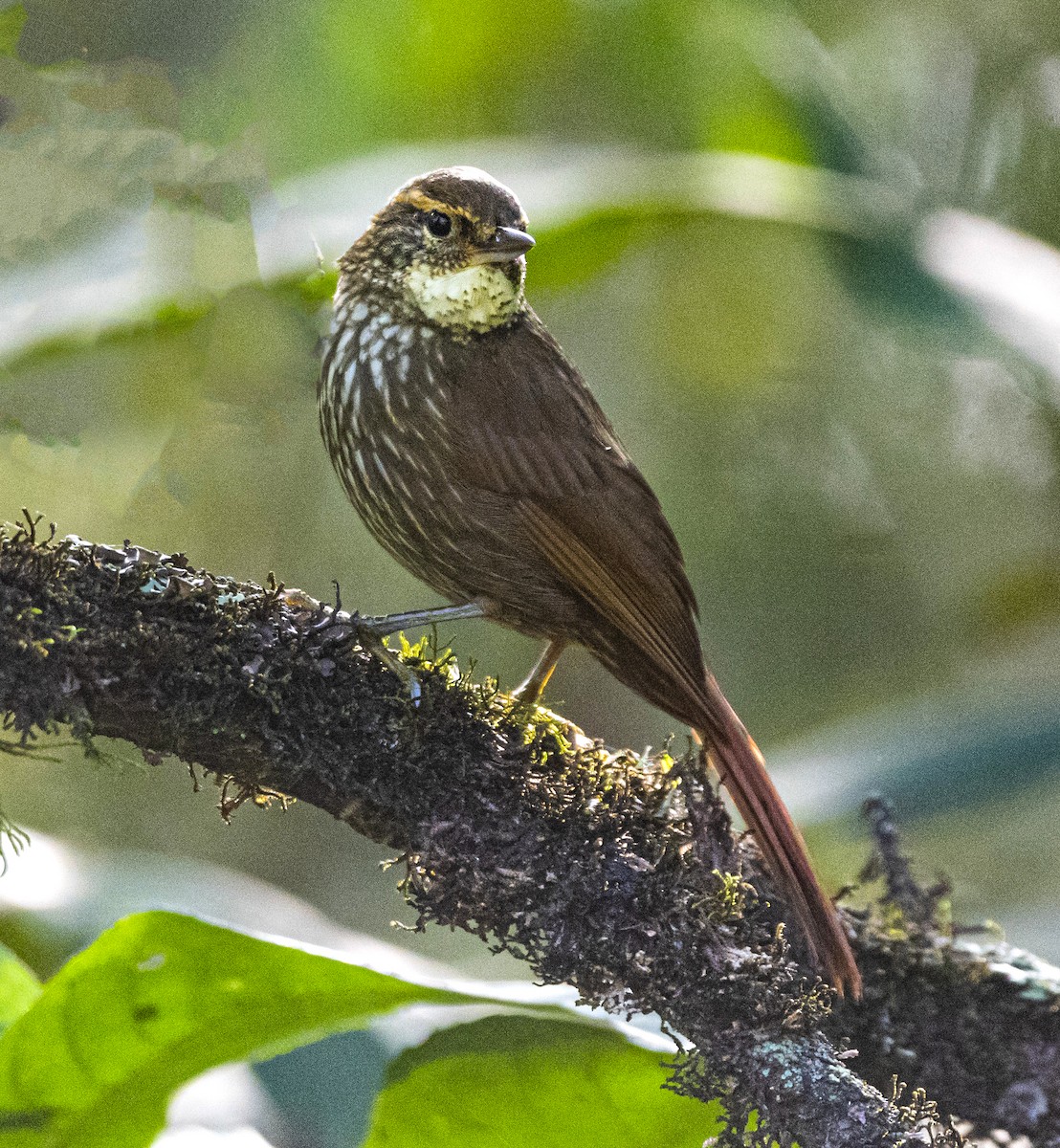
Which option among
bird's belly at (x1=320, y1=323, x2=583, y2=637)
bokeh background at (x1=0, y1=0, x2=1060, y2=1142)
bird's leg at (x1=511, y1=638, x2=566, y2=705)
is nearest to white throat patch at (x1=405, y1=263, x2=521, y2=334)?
bird's belly at (x1=320, y1=323, x2=583, y2=637)

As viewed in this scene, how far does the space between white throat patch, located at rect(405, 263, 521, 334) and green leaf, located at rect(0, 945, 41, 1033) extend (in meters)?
1.38

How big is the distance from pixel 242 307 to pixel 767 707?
2451 millimetres

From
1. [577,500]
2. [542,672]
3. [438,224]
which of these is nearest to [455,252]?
[438,224]

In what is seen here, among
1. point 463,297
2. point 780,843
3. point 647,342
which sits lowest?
point 780,843

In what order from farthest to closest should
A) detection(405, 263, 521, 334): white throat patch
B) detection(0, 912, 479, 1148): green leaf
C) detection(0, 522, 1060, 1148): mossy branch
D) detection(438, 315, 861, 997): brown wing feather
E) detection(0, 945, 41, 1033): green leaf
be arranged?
detection(405, 263, 521, 334): white throat patch
detection(438, 315, 861, 997): brown wing feather
detection(0, 945, 41, 1033): green leaf
detection(0, 912, 479, 1148): green leaf
detection(0, 522, 1060, 1148): mossy branch

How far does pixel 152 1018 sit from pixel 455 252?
149 cm

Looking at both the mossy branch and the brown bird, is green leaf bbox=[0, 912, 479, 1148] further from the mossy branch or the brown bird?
the brown bird

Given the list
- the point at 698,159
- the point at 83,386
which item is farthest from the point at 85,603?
the point at 698,159

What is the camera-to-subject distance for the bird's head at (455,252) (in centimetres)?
266

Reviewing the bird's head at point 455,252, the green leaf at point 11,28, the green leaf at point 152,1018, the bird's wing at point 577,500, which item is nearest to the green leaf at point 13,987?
the green leaf at point 152,1018

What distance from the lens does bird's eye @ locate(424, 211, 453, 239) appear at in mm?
2707

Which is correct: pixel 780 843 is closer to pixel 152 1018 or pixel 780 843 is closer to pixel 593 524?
pixel 593 524

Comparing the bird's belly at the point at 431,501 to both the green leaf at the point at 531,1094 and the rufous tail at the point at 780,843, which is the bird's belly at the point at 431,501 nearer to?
the rufous tail at the point at 780,843

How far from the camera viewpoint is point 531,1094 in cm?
211
